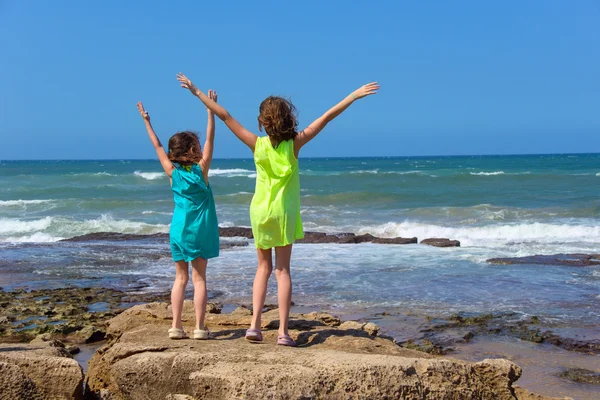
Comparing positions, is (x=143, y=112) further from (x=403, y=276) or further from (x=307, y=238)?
(x=307, y=238)

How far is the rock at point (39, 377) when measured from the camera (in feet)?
13.0

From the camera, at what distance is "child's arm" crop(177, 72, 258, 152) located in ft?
15.6

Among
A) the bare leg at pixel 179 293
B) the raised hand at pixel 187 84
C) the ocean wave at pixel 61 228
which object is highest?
the raised hand at pixel 187 84

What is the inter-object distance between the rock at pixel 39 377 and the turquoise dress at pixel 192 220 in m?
1.11

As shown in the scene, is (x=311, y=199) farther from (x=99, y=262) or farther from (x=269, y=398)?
(x=269, y=398)

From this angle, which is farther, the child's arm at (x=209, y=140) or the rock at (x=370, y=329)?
the rock at (x=370, y=329)

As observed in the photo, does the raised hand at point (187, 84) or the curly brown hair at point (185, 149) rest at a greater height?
the raised hand at point (187, 84)

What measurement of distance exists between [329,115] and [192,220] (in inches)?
47.4

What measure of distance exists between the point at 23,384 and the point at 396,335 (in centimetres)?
449

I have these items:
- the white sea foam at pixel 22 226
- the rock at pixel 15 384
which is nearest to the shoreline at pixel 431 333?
the rock at pixel 15 384

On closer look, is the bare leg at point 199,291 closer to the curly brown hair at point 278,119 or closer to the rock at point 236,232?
the curly brown hair at point 278,119

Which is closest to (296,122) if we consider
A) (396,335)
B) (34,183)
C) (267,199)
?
(267,199)

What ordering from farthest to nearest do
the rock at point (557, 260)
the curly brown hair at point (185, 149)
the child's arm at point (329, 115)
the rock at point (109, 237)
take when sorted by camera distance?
the rock at point (109, 237) < the rock at point (557, 260) < the curly brown hair at point (185, 149) < the child's arm at point (329, 115)

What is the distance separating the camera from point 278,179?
4723mm
